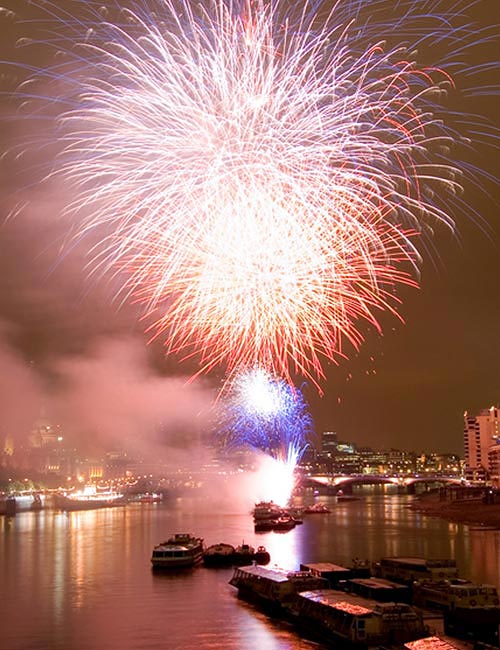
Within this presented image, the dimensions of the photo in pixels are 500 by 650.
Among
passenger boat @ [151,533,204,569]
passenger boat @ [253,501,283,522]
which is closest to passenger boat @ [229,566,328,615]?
passenger boat @ [151,533,204,569]

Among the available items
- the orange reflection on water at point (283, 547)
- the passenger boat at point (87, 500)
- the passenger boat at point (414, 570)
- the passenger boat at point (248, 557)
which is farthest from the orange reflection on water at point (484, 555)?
the passenger boat at point (87, 500)

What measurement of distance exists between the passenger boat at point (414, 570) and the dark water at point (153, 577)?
190 inches

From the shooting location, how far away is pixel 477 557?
40000mm

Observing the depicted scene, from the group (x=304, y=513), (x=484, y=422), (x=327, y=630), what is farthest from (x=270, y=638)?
(x=484, y=422)

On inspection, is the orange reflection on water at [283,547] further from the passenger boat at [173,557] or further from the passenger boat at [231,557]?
the passenger boat at [173,557]

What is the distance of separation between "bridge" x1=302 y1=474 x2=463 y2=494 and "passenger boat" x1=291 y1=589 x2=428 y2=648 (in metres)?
99.0

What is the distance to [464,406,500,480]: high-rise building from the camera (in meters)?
171

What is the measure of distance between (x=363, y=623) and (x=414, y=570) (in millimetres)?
8033

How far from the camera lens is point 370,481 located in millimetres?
120062

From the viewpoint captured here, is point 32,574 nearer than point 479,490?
Yes

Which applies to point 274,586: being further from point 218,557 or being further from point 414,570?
point 218,557

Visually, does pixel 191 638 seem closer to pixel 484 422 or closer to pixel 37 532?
pixel 37 532

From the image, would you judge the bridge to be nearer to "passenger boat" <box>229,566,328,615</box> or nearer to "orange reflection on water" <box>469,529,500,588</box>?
"orange reflection on water" <box>469,529,500,588</box>

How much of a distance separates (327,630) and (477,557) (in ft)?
70.5
